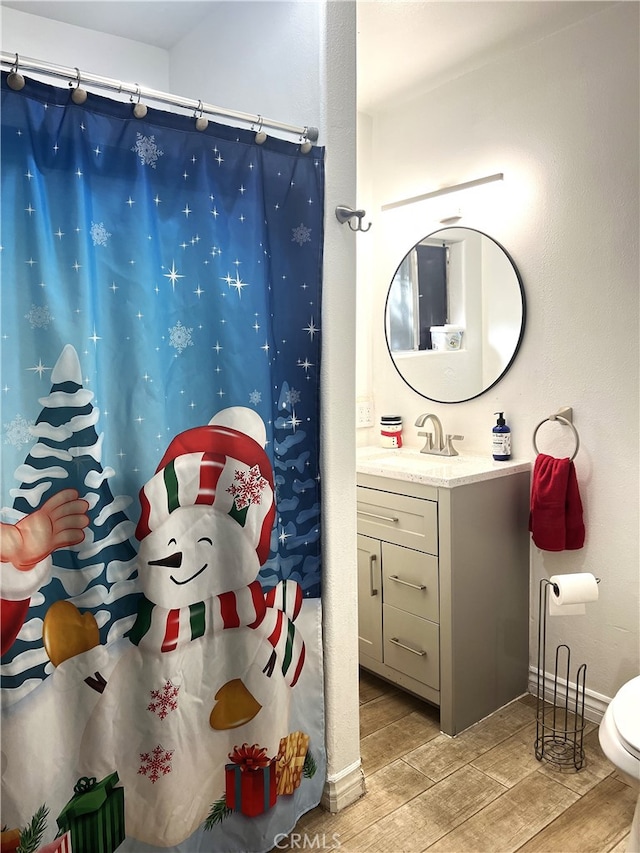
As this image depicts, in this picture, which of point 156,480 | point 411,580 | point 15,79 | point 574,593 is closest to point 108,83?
point 15,79

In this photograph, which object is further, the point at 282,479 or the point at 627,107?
the point at 627,107

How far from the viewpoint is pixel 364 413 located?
10.6ft

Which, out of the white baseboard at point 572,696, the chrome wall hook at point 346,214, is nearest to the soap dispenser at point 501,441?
the white baseboard at point 572,696

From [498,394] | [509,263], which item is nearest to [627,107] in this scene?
[509,263]

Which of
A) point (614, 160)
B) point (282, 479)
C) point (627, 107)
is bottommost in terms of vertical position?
point (282, 479)

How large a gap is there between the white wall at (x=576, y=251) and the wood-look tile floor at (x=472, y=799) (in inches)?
17.5

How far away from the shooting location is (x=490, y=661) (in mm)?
2480

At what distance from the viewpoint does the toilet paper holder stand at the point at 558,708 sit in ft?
7.29

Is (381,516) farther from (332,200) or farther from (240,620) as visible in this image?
(332,200)

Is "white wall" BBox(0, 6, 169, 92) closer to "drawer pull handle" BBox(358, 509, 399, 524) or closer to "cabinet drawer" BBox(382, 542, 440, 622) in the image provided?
"drawer pull handle" BBox(358, 509, 399, 524)

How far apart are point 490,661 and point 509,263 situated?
1.59 m

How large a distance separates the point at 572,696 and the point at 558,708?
76 mm

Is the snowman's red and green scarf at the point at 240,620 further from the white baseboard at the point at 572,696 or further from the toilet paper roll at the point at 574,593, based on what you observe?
the white baseboard at the point at 572,696

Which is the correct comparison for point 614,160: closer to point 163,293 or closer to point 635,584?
point 635,584
